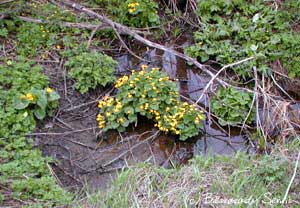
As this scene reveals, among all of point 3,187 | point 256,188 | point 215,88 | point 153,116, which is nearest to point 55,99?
point 153,116

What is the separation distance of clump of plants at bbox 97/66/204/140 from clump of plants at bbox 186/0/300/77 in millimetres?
955

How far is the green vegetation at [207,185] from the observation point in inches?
132

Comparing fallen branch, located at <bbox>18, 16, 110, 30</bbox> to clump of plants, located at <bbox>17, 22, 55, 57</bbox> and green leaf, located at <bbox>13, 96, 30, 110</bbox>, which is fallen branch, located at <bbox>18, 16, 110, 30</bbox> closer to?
clump of plants, located at <bbox>17, 22, 55, 57</bbox>

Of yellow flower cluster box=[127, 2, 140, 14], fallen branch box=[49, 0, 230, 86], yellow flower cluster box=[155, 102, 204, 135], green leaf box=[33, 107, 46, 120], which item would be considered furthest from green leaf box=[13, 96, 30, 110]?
yellow flower cluster box=[127, 2, 140, 14]

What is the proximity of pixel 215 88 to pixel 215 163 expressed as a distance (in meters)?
1.37

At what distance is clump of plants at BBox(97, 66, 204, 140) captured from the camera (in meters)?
4.45

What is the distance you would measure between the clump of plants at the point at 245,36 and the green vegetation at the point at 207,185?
1.69 metres

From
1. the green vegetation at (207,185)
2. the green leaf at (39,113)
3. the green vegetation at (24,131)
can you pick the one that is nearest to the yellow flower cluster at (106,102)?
the green vegetation at (24,131)

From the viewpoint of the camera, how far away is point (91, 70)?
4891 mm

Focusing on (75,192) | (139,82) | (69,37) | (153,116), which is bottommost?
(75,192)

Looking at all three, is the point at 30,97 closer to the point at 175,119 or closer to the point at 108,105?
the point at 108,105

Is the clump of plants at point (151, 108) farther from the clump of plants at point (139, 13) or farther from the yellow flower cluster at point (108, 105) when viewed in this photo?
the clump of plants at point (139, 13)

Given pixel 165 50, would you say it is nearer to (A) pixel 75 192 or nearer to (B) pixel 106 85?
(B) pixel 106 85

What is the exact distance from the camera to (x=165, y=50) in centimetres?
537
